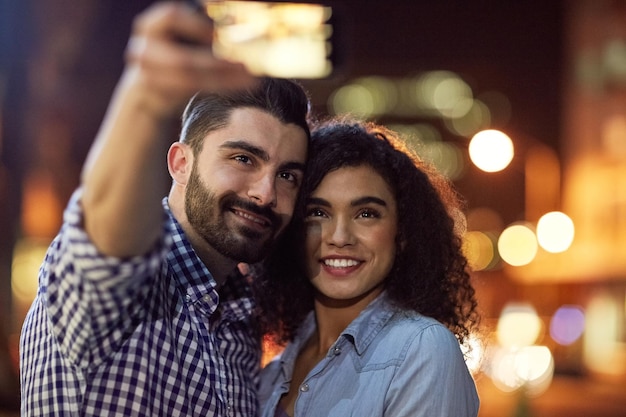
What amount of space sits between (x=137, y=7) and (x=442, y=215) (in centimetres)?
946

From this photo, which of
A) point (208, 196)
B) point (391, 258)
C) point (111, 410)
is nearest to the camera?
point (111, 410)

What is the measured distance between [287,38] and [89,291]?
3.12m

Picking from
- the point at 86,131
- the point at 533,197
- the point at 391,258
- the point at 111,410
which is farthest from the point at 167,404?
the point at 533,197

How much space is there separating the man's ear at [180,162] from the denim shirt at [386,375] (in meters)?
0.92

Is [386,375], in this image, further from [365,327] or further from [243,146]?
[243,146]

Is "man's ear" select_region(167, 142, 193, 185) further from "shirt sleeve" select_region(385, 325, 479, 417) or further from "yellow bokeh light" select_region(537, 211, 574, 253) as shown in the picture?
"yellow bokeh light" select_region(537, 211, 574, 253)

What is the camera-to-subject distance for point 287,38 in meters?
5.16

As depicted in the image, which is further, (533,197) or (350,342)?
(533,197)

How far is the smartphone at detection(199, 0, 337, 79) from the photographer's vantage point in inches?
184

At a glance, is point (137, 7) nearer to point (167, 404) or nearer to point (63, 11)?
point (63, 11)

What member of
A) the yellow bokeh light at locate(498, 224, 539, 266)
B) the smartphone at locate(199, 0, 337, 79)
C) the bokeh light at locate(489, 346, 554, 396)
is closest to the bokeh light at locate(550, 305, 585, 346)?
the bokeh light at locate(489, 346, 554, 396)

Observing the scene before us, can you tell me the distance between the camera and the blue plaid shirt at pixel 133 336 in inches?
90.9

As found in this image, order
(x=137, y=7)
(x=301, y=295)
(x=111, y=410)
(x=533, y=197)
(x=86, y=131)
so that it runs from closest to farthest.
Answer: (x=111, y=410) → (x=301, y=295) → (x=137, y=7) → (x=86, y=131) → (x=533, y=197)

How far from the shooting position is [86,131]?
26.1 meters
